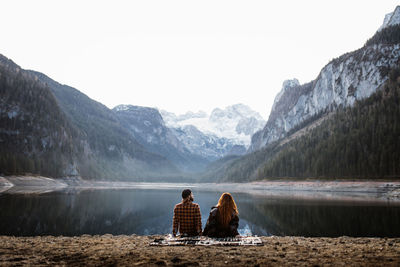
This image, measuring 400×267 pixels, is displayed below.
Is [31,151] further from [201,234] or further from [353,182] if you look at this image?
[201,234]

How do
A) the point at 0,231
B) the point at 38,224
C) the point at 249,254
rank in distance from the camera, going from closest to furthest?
1. the point at 249,254
2. the point at 0,231
3. the point at 38,224

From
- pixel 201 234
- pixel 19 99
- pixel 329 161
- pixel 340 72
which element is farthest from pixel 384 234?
pixel 340 72

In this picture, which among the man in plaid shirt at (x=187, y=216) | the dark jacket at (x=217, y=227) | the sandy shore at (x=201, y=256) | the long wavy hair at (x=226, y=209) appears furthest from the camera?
the man in plaid shirt at (x=187, y=216)

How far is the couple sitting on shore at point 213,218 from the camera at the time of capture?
12445mm

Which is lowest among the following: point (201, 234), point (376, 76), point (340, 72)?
point (201, 234)

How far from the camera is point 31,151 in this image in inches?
5743

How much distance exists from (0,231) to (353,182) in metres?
86.9

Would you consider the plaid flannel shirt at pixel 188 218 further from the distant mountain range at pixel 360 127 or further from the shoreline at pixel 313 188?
the distant mountain range at pixel 360 127

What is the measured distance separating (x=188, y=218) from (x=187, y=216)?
87 millimetres

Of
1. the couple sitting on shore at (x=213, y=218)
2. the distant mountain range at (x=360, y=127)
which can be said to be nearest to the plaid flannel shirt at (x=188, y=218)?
the couple sitting on shore at (x=213, y=218)

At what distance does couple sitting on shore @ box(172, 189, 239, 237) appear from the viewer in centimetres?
1245

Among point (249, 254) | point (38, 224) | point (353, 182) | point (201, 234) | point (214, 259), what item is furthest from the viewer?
point (353, 182)

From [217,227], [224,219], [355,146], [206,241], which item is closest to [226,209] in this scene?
[224,219]

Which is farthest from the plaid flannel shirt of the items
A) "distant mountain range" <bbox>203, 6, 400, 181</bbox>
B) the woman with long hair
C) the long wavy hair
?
"distant mountain range" <bbox>203, 6, 400, 181</bbox>
